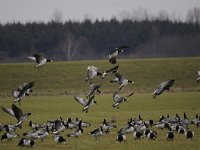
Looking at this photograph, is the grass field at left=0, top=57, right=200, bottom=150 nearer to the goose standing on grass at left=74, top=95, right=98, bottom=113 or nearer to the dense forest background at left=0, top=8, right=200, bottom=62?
the goose standing on grass at left=74, top=95, right=98, bottom=113

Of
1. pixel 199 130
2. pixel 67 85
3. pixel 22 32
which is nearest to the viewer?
pixel 199 130

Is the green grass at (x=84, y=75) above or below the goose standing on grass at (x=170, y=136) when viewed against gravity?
below

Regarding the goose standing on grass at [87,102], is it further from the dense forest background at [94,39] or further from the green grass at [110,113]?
the dense forest background at [94,39]

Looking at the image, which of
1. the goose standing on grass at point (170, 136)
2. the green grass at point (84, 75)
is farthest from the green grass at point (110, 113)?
the green grass at point (84, 75)

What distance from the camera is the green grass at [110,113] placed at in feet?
82.1

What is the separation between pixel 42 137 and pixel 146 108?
18.7 m

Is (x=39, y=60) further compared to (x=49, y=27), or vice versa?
(x=49, y=27)

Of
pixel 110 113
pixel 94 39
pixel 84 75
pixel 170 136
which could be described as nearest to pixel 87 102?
Answer: pixel 170 136

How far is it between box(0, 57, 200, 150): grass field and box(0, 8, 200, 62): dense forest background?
73659mm

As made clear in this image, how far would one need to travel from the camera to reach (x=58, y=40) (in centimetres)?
16262

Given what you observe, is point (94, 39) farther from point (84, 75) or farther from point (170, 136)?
point (170, 136)

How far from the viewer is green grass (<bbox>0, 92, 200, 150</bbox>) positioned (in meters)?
25.0

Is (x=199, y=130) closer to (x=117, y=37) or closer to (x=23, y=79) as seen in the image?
(x=23, y=79)

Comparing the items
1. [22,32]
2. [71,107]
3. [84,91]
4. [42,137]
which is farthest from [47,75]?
[22,32]
